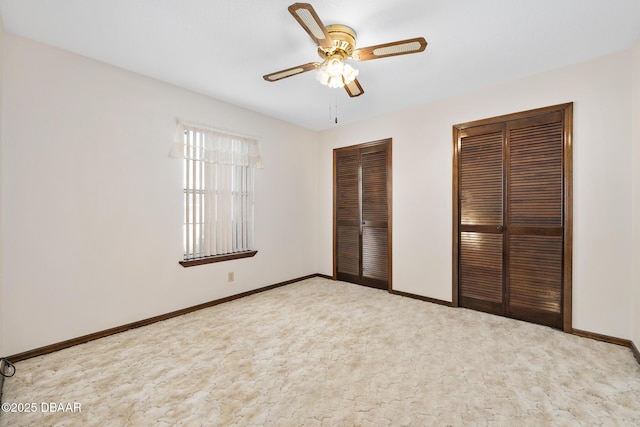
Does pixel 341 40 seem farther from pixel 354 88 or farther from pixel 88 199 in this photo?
pixel 88 199

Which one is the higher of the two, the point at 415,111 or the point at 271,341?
the point at 415,111

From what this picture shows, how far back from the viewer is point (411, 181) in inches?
152

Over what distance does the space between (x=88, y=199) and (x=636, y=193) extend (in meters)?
4.80

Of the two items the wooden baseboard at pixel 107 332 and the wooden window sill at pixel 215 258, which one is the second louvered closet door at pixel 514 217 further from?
the wooden baseboard at pixel 107 332

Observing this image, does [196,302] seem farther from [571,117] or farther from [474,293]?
[571,117]

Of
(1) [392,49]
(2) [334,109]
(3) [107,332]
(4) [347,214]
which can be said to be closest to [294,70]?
(1) [392,49]

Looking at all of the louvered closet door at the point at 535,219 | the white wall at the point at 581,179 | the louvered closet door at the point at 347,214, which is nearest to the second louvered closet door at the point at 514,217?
the louvered closet door at the point at 535,219

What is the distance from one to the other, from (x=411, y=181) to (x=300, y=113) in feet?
6.09

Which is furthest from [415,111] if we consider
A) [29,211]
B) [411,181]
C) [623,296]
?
[29,211]

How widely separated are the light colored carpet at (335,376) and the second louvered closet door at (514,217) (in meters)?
0.30

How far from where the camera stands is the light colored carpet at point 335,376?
167 cm

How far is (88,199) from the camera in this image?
2.58 meters

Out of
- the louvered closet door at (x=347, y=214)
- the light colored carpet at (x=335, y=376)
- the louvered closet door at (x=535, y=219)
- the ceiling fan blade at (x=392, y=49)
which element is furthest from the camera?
the louvered closet door at (x=347, y=214)

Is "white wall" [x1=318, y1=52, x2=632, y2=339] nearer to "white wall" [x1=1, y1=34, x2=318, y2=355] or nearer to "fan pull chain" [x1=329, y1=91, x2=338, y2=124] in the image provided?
"fan pull chain" [x1=329, y1=91, x2=338, y2=124]
